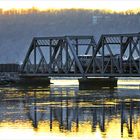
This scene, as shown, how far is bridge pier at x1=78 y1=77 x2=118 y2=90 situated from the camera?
408 ft

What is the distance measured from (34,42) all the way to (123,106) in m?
89.1

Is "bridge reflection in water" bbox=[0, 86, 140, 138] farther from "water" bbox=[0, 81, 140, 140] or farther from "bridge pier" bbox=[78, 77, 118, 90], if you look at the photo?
"bridge pier" bbox=[78, 77, 118, 90]

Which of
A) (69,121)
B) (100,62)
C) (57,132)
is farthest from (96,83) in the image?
(57,132)

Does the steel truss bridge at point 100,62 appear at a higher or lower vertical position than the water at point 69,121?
higher

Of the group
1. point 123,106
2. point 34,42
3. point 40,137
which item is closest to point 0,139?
point 40,137

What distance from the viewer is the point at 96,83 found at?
128 m

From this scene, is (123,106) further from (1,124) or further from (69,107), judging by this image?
(1,124)

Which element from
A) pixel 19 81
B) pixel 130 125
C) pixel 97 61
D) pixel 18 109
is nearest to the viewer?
pixel 130 125

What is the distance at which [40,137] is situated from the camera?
4544cm

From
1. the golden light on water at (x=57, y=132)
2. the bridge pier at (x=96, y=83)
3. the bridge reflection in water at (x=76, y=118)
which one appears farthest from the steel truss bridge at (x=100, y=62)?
the golden light on water at (x=57, y=132)

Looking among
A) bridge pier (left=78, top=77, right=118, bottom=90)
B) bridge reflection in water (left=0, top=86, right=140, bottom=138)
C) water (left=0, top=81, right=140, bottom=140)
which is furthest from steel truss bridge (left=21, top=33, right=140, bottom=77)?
water (left=0, top=81, right=140, bottom=140)

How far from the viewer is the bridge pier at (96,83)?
408 ft

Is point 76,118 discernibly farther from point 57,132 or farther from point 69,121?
point 57,132

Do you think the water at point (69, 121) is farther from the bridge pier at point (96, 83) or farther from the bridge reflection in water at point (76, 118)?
the bridge pier at point (96, 83)
